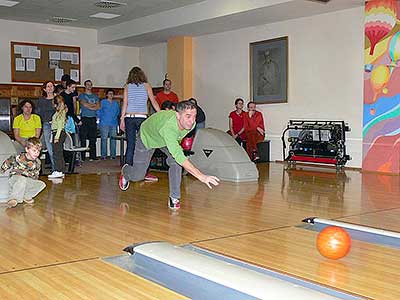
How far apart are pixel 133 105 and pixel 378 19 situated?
3.92m

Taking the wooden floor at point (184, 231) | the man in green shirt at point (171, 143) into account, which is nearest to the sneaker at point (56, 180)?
the wooden floor at point (184, 231)

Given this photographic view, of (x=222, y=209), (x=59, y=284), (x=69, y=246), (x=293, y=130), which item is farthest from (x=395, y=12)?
(x=59, y=284)

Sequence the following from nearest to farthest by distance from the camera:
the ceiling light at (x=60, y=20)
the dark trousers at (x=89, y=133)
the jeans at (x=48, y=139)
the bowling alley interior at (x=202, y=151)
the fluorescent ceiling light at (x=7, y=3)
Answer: the bowling alley interior at (x=202, y=151)
the jeans at (x=48, y=139)
the fluorescent ceiling light at (x=7, y=3)
the dark trousers at (x=89, y=133)
the ceiling light at (x=60, y=20)

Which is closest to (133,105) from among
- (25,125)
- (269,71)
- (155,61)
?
(25,125)

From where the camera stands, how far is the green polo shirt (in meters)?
3.87

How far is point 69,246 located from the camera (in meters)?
3.29

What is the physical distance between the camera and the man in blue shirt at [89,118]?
10.1 m

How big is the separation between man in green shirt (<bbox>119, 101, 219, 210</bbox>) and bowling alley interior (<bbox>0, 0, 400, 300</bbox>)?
0.05 feet

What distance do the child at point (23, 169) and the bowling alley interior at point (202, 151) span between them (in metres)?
0.02

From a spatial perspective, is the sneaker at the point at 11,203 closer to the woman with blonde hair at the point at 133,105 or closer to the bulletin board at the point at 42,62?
the woman with blonde hair at the point at 133,105

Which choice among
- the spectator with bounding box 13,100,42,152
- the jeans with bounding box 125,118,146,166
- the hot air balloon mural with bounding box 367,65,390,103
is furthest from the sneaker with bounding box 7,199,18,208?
the hot air balloon mural with bounding box 367,65,390,103

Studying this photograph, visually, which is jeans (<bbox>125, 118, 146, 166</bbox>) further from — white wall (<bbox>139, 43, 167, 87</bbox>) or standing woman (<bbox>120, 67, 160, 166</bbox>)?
white wall (<bbox>139, 43, 167, 87</bbox>)

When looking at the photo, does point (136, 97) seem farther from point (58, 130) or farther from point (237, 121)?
point (237, 121)

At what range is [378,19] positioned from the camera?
761cm
